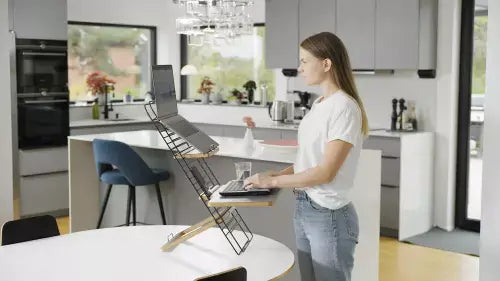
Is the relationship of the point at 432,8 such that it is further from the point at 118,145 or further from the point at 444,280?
the point at 118,145

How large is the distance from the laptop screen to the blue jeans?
68 cm

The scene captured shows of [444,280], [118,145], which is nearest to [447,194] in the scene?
[444,280]

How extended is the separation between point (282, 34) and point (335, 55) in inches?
179

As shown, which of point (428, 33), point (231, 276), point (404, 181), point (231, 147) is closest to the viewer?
point (231, 276)

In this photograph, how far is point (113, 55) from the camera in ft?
27.7

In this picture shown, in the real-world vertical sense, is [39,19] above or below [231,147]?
above

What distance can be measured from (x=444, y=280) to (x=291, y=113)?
279 centimetres

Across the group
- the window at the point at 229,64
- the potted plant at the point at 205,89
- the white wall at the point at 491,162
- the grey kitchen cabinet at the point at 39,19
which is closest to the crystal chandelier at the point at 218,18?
the white wall at the point at 491,162

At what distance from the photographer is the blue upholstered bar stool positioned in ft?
16.8

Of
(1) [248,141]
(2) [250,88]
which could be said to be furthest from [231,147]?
(2) [250,88]

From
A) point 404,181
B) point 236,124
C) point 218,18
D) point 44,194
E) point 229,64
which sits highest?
point 218,18

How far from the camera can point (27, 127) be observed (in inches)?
265

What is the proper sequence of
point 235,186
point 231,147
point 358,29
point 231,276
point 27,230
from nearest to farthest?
1. point 231,276
2. point 235,186
3. point 27,230
4. point 231,147
5. point 358,29

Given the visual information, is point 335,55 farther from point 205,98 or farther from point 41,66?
point 205,98
